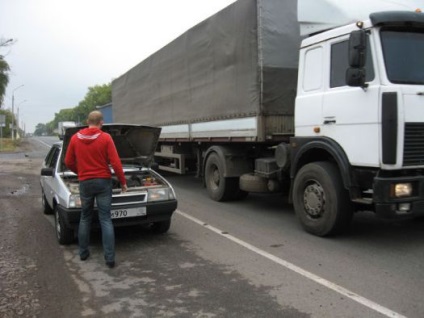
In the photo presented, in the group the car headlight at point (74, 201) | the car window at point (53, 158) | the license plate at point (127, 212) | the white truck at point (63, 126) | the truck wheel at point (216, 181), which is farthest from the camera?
the truck wheel at point (216, 181)

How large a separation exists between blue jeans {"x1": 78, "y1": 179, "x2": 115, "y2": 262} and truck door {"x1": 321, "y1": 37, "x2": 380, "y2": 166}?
307 centimetres

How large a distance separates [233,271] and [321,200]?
1960mm

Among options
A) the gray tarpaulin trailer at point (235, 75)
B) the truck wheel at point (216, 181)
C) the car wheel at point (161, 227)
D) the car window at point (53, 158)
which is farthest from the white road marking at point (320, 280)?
the car window at point (53, 158)

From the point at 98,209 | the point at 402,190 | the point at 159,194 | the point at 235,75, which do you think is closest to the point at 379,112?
the point at 402,190

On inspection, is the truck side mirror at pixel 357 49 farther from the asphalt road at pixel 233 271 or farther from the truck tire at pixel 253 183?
the truck tire at pixel 253 183

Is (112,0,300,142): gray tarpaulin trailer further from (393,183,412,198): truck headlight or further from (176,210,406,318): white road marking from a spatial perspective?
(393,183,412,198): truck headlight

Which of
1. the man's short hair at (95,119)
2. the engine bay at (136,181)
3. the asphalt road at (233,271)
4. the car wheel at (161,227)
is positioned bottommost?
the asphalt road at (233,271)

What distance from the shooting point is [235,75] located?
890 cm

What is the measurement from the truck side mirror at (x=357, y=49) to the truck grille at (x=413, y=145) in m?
0.94

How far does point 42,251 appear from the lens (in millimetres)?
6117

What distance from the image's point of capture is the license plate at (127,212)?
20.4ft

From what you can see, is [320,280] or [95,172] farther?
[95,172]

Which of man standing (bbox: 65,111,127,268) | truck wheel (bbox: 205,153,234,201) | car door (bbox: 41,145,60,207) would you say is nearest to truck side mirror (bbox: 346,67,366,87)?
man standing (bbox: 65,111,127,268)

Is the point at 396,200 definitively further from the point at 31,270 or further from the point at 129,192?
the point at 31,270
